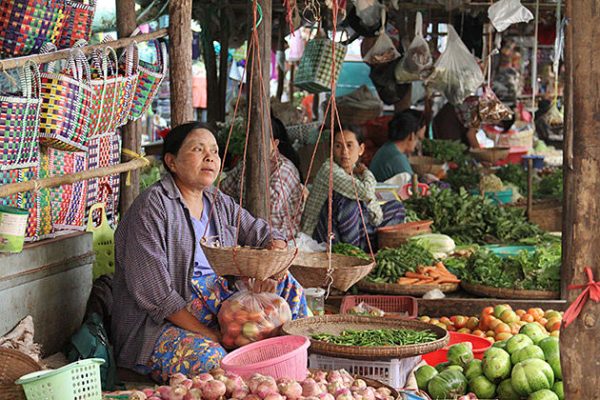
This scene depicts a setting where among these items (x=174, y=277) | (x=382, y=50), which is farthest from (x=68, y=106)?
(x=382, y=50)

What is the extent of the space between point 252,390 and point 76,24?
6.66 feet

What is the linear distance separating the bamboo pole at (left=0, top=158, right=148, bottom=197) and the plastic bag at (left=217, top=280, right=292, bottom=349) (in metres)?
0.85

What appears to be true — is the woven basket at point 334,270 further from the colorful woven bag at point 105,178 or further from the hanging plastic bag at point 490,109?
the hanging plastic bag at point 490,109

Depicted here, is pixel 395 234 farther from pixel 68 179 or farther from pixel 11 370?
pixel 11 370

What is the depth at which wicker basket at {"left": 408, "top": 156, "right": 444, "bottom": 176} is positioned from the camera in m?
8.80

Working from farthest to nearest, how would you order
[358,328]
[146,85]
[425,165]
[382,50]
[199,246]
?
[425,165]
[382,50]
[146,85]
[199,246]
[358,328]

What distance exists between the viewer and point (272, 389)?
9.09ft

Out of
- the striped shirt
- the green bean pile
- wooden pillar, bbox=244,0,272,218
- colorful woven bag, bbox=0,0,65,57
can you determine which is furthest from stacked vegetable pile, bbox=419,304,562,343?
colorful woven bag, bbox=0,0,65,57

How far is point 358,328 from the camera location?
3.77 metres

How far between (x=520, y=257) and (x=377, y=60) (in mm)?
2854

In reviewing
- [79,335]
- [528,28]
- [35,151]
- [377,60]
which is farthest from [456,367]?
[528,28]

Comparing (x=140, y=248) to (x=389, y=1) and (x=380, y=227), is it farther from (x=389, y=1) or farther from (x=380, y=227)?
(x=389, y=1)

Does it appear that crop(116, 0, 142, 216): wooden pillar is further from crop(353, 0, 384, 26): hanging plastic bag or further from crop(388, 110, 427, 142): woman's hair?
crop(388, 110, 427, 142): woman's hair

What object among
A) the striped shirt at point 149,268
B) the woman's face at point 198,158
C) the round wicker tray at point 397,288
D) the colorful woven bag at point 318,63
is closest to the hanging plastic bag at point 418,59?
the colorful woven bag at point 318,63
